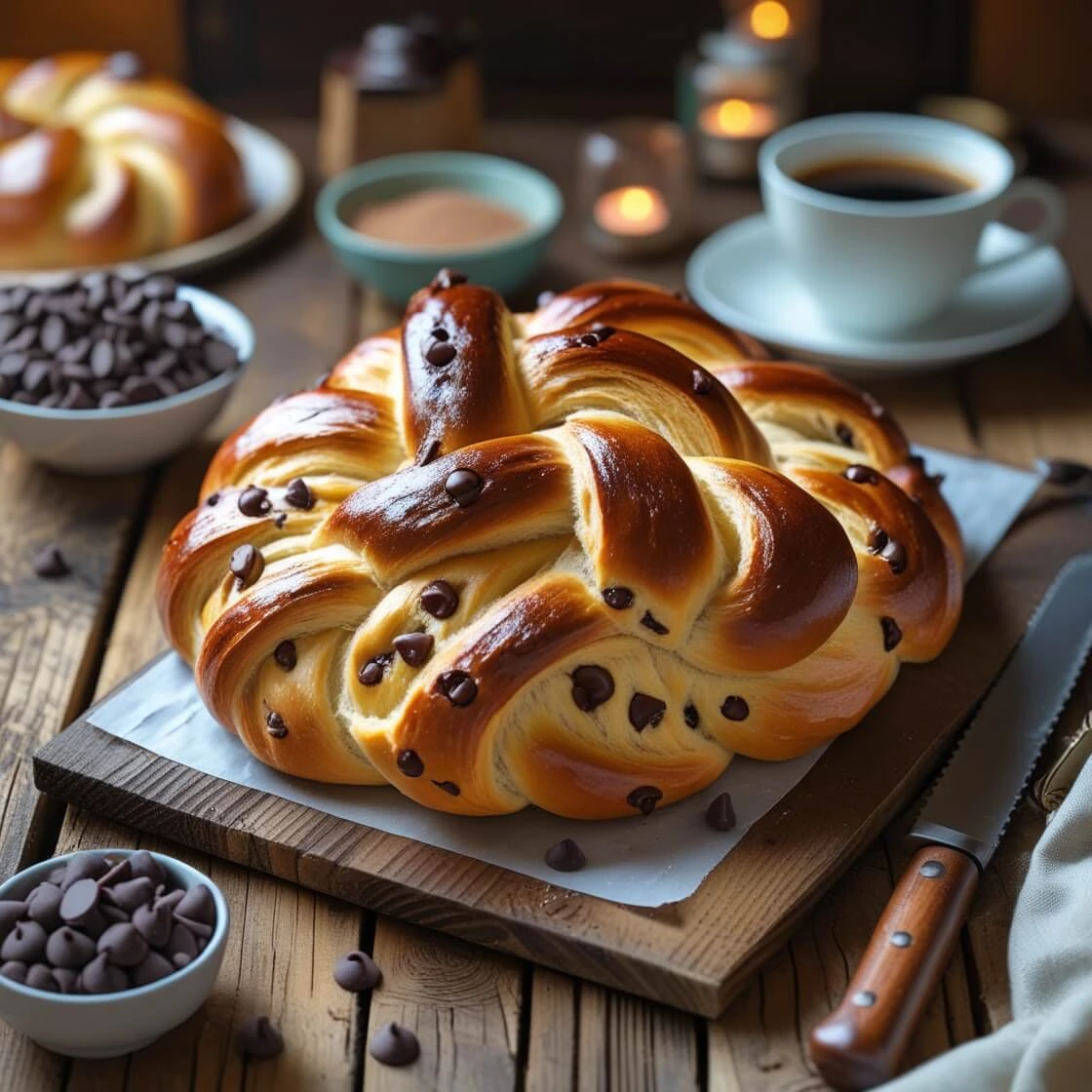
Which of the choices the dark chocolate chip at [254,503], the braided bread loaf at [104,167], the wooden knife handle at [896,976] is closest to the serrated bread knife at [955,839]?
the wooden knife handle at [896,976]

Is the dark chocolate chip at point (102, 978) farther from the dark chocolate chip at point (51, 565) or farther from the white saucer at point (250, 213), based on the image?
the white saucer at point (250, 213)

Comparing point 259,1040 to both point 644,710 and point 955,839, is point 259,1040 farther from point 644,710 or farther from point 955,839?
point 955,839

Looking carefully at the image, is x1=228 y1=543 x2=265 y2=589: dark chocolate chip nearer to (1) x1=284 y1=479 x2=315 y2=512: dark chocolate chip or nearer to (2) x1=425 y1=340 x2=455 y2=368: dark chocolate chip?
(1) x1=284 y1=479 x2=315 y2=512: dark chocolate chip

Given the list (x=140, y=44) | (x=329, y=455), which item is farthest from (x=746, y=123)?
(x=329, y=455)

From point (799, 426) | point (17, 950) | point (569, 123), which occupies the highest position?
point (799, 426)

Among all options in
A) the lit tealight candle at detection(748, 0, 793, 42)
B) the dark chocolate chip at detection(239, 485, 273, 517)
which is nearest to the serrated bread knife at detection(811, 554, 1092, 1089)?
the dark chocolate chip at detection(239, 485, 273, 517)

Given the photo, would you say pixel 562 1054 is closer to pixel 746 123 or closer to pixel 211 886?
pixel 211 886
